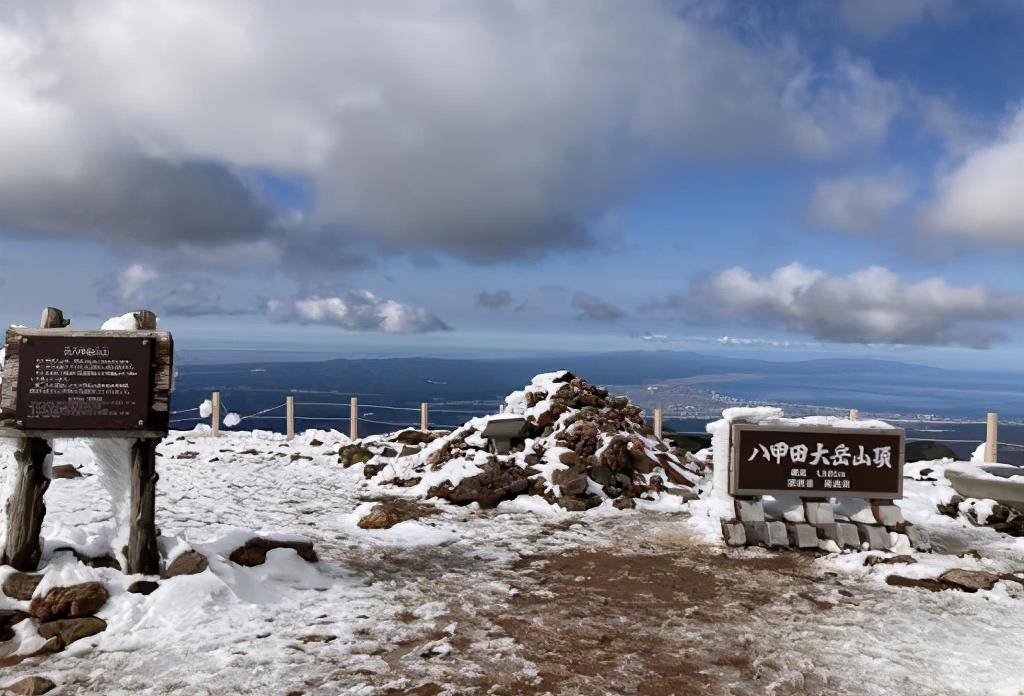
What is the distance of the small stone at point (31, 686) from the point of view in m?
4.53

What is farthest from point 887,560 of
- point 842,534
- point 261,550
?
point 261,550

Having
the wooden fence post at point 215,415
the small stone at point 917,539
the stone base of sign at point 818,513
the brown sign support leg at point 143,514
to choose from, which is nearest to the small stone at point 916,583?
the stone base of sign at point 818,513

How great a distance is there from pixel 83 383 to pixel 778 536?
8.71 m

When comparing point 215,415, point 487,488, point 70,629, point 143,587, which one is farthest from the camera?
point 215,415

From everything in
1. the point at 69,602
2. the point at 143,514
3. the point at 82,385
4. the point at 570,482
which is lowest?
the point at 570,482

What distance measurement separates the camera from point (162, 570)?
635 cm

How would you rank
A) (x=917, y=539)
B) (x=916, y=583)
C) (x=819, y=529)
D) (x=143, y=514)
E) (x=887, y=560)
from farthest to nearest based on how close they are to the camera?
(x=819, y=529)
(x=917, y=539)
(x=887, y=560)
(x=916, y=583)
(x=143, y=514)

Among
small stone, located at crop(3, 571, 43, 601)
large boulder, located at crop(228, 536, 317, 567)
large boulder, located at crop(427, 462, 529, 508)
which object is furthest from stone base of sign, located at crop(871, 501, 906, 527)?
small stone, located at crop(3, 571, 43, 601)

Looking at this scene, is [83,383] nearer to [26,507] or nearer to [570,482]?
[26,507]

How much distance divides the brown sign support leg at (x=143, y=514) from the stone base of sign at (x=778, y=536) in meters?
7.62

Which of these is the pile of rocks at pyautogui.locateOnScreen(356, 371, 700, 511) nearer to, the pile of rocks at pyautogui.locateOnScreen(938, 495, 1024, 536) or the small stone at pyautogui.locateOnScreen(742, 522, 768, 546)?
the small stone at pyautogui.locateOnScreen(742, 522, 768, 546)

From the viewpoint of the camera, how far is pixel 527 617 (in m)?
6.15

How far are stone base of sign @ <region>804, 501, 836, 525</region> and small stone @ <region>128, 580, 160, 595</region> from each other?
8.31 m

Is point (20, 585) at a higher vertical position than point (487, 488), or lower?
higher
